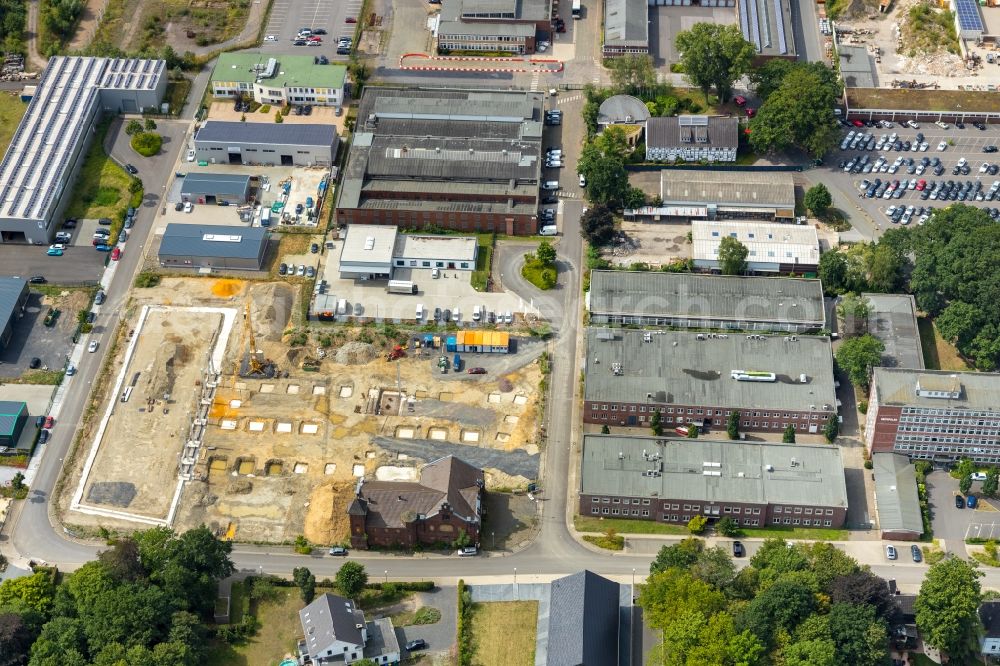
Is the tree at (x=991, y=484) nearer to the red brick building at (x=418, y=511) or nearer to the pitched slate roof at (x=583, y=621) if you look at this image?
the pitched slate roof at (x=583, y=621)

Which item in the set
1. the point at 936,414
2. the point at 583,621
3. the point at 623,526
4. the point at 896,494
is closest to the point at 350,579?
the point at 583,621

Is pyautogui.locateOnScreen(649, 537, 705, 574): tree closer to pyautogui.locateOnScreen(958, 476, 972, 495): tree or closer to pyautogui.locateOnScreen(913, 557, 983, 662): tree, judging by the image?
pyautogui.locateOnScreen(913, 557, 983, 662): tree

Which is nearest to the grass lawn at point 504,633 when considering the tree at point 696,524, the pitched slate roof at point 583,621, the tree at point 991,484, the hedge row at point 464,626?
the hedge row at point 464,626

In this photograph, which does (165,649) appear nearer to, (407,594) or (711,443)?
(407,594)

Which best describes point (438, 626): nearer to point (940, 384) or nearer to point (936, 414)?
point (936, 414)

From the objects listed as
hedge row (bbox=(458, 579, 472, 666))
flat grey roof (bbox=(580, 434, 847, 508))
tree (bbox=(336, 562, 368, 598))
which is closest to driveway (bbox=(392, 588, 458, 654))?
hedge row (bbox=(458, 579, 472, 666))

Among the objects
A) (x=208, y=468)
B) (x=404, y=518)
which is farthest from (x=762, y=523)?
(x=208, y=468)

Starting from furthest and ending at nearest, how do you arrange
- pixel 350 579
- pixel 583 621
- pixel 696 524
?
pixel 696 524 → pixel 350 579 → pixel 583 621

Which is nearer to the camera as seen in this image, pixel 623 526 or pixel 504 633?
pixel 504 633
